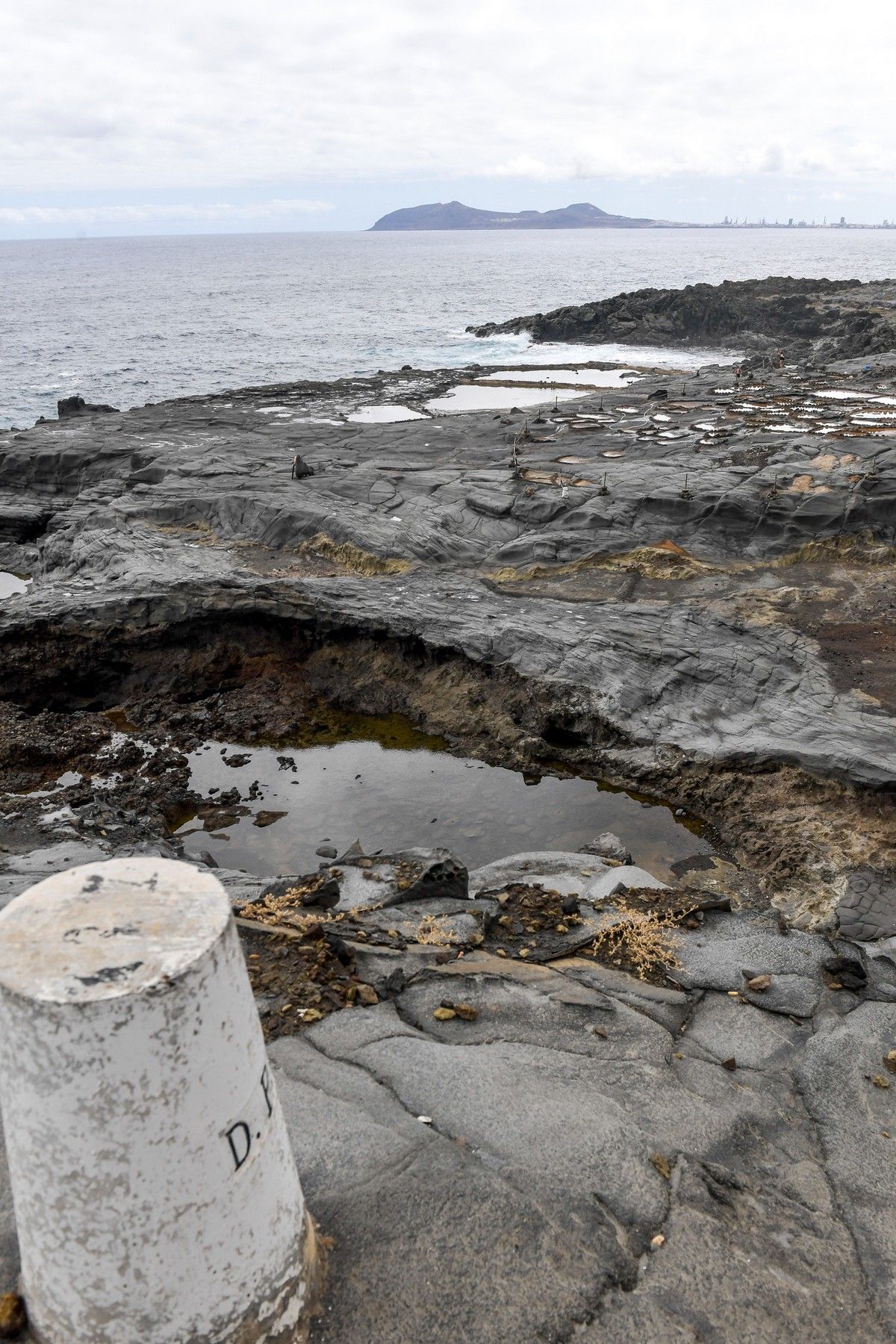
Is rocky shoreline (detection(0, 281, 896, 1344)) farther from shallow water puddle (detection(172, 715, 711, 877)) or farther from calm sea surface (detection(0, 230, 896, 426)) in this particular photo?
calm sea surface (detection(0, 230, 896, 426))

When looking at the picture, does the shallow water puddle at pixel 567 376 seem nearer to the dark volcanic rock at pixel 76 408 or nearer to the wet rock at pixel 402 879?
the dark volcanic rock at pixel 76 408

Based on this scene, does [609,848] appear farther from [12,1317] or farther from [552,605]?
[12,1317]

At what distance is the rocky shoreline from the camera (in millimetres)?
4418

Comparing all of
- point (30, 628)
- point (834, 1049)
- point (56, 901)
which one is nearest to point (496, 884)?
point (834, 1049)

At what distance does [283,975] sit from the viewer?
6.55 m

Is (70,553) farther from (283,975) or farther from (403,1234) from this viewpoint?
(403,1234)

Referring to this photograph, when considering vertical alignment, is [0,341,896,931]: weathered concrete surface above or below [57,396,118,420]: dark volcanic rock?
below

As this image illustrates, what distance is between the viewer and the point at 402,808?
39.7ft

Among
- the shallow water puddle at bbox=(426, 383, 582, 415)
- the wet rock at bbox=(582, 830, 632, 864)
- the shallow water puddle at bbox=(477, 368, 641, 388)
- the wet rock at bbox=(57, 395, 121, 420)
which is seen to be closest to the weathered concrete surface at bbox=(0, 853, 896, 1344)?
the wet rock at bbox=(582, 830, 632, 864)

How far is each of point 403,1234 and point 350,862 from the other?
214 inches

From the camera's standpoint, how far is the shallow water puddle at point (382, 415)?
1243 inches

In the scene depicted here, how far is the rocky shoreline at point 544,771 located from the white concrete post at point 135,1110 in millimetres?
962

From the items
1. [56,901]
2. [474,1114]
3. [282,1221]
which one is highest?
[56,901]

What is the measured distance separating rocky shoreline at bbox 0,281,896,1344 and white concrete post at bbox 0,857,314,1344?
962 mm
